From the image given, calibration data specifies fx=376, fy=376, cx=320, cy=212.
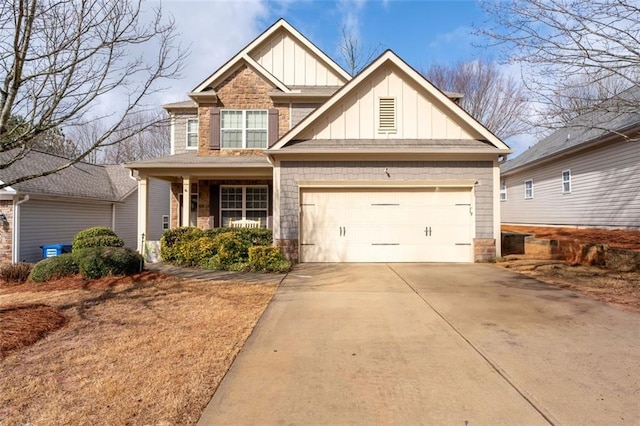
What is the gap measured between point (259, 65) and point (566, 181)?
48.6 ft

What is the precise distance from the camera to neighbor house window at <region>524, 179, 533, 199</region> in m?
20.9

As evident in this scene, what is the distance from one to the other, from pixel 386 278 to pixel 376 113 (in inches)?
216

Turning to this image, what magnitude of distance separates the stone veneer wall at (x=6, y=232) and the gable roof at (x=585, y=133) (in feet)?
56.1

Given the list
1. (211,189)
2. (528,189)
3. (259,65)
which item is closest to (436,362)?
(211,189)

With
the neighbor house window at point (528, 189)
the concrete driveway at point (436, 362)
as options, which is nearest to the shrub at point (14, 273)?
the concrete driveway at point (436, 362)

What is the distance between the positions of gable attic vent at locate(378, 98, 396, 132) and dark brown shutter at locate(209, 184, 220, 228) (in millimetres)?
7058

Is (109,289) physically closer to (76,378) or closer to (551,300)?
(76,378)

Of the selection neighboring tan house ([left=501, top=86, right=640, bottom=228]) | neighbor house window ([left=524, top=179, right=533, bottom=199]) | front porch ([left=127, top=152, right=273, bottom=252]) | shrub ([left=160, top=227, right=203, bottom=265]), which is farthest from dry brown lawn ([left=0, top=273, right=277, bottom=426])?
neighbor house window ([left=524, top=179, right=533, bottom=199])

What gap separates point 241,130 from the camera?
583 inches

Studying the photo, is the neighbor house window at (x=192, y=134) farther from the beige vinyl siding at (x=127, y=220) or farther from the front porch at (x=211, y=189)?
the beige vinyl siding at (x=127, y=220)

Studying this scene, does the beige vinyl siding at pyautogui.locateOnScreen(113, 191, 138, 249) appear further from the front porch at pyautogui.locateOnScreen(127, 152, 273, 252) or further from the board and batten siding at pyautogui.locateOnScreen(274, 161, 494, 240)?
the board and batten siding at pyautogui.locateOnScreen(274, 161, 494, 240)

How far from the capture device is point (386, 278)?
28.9 feet

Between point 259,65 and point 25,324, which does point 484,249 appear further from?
point 25,324

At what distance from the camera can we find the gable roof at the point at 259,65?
14.7 meters
